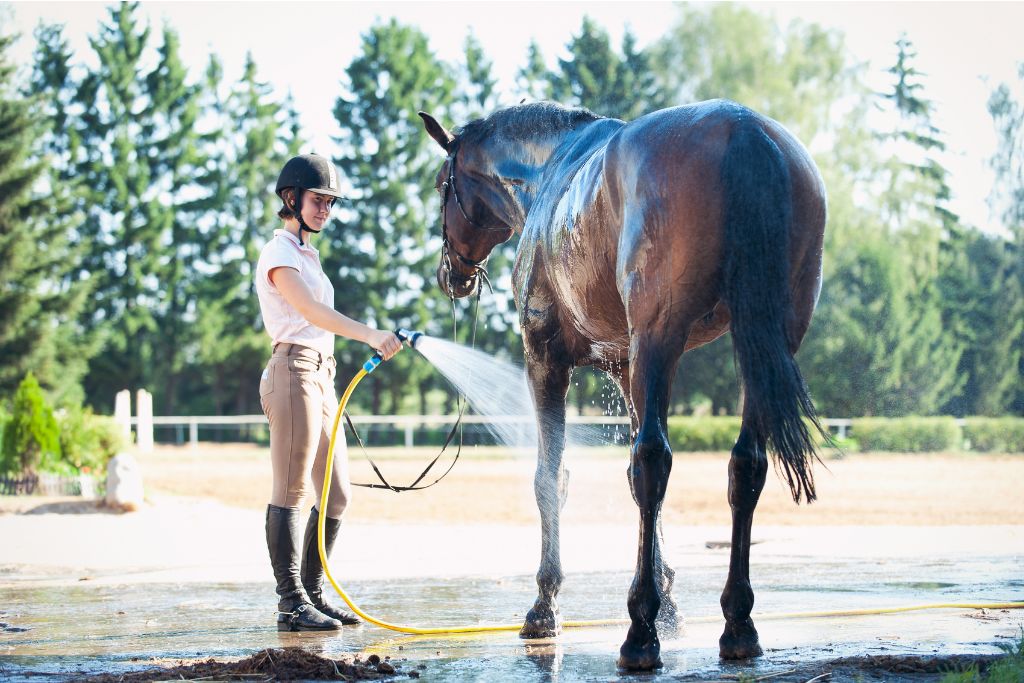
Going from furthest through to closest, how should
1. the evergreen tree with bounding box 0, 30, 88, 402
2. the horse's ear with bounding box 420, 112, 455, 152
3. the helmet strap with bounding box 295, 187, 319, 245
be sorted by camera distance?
the evergreen tree with bounding box 0, 30, 88, 402, the horse's ear with bounding box 420, 112, 455, 152, the helmet strap with bounding box 295, 187, 319, 245

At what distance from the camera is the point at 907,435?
27.8 meters

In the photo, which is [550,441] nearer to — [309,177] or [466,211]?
[466,211]

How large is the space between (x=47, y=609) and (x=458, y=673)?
2877 mm

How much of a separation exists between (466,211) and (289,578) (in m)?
1.99

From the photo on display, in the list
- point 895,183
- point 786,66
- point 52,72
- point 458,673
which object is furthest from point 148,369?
point 458,673

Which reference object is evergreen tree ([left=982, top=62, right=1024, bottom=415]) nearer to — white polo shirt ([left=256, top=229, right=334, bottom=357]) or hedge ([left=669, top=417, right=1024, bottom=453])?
hedge ([left=669, top=417, right=1024, bottom=453])

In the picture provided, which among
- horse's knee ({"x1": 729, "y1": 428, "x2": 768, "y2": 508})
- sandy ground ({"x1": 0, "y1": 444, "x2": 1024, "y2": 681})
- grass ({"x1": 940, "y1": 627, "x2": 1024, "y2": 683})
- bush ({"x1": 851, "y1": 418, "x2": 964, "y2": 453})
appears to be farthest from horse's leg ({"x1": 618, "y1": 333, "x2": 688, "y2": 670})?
bush ({"x1": 851, "y1": 418, "x2": 964, "y2": 453})

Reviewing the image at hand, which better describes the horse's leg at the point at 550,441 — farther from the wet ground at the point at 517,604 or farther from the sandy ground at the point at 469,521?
the sandy ground at the point at 469,521

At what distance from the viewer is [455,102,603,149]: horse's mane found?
17.2ft

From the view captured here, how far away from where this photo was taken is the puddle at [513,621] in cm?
389

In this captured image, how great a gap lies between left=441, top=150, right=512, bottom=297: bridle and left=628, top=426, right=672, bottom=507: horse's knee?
7.36 ft

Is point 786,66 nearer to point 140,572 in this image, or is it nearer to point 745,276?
point 140,572

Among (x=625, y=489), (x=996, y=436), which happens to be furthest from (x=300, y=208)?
(x=996, y=436)

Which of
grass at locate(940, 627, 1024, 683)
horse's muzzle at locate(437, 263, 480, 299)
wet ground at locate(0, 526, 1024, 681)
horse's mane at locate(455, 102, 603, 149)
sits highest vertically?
horse's mane at locate(455, 102, 603, 149)
